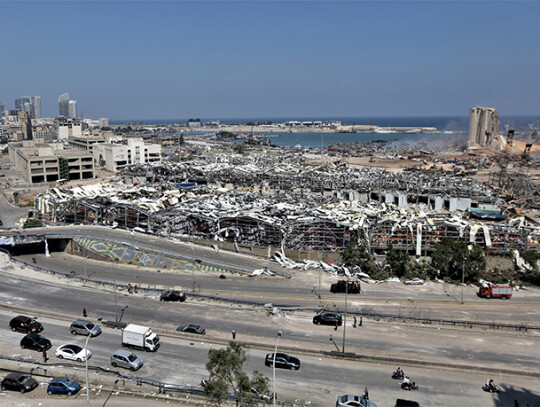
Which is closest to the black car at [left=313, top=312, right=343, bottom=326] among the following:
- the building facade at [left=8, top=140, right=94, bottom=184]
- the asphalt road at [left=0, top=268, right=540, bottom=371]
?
the asphalt road at [left=0, top=268, right=540, bottom=371]

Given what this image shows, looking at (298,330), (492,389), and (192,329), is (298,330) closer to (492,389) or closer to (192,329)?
(192,329)

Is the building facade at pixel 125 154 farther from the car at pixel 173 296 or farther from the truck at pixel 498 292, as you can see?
the truck at pixel 498 292

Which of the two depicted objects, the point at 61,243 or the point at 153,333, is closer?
the point at 153,333

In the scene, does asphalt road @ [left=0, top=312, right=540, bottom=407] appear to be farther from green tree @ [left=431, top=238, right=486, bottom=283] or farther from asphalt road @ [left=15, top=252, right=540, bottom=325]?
green tree @ [left=431, top=238, right=486, bottom=283]

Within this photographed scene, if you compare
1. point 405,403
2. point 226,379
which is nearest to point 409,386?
point 405,403

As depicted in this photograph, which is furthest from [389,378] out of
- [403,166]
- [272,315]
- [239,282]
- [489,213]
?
[403,166]

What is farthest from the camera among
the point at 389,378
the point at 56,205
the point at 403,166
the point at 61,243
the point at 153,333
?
the point at 403,166

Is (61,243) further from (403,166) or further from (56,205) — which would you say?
(403,166)

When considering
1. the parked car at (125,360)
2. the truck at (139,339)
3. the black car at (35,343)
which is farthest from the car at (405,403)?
the black car at (35,343)
